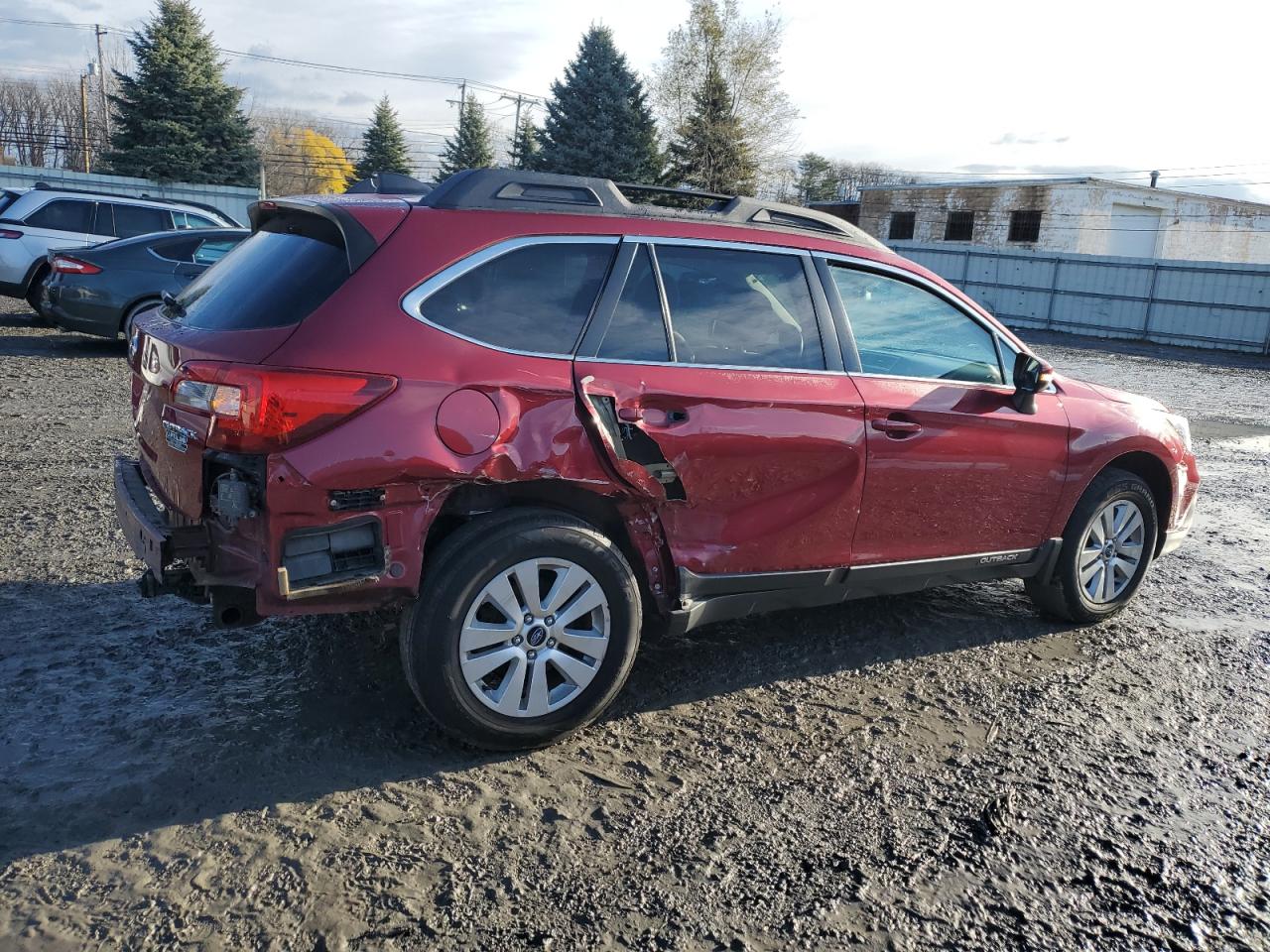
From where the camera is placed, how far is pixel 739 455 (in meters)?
3.56

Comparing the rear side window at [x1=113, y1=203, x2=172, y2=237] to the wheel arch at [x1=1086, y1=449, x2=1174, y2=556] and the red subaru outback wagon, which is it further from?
the wheel arch at [x1=1086, y1=449, x2=1174, y2=556]

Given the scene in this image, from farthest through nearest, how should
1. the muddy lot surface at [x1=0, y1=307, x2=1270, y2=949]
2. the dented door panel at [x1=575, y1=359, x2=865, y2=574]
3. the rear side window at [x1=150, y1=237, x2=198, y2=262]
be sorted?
the rear side window at [x1=150, y1=237, x2=198, y2=262] → the dented door panel at [x1=575, y1=359, x2=865, y2=574] → the muddy lot surface at [x1=0, y1=307, x2=1270, y2=949]

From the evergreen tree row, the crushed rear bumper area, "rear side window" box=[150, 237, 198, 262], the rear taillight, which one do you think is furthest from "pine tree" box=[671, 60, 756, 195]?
the rear taillight

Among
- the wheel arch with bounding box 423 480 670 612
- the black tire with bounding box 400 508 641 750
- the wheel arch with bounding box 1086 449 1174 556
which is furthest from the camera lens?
A: the wheel arch with bounding box 1086 449 1174 556

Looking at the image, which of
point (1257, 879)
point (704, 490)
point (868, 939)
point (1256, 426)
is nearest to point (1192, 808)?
point (1257, 879)

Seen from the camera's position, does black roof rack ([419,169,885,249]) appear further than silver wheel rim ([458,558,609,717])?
Yes

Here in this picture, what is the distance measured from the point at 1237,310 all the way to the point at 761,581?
24513 mm

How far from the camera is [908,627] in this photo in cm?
472

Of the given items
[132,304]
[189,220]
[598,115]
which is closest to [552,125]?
[598,115]

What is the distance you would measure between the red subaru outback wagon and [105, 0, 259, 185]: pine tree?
39491 millimetres

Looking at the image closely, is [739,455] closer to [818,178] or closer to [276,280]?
[276,280]

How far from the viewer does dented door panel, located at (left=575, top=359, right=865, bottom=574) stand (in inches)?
133

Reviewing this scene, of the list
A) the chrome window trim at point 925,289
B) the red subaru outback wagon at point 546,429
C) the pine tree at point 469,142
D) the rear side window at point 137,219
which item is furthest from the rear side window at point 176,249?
the pine tree at point 469,142

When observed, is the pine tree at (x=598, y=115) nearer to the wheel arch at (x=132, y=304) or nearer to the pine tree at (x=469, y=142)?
the pine tree at (x=469, y=142)
